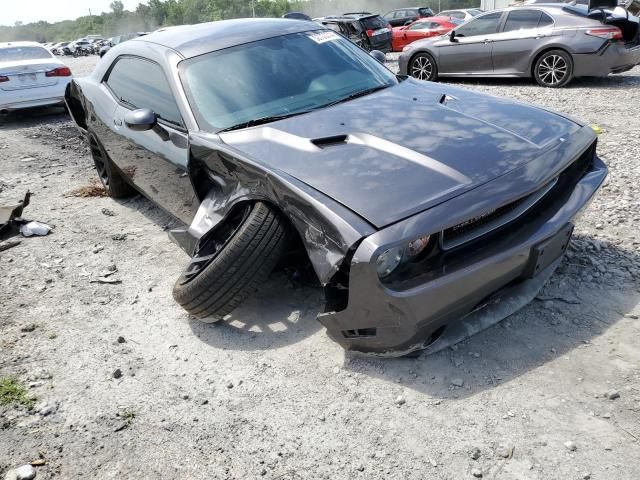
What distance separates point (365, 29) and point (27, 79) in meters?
8.32

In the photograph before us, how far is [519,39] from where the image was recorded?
8.92 meters

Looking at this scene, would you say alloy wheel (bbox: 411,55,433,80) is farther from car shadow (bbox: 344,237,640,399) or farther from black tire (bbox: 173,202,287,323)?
black tire (bbox: 173,202,287,323)

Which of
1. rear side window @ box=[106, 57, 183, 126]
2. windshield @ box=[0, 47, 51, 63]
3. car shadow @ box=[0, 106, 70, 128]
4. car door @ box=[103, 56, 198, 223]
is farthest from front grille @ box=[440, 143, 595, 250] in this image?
windshield @ box=[0, 47, 51, 63]

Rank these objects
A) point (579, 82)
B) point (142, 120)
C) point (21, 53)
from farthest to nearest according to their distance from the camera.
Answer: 1. point (21, 53)
2. point (579, 82)
3. point (142, 120)

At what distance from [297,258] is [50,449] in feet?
5.01

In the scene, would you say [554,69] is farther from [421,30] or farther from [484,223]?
[421,30]

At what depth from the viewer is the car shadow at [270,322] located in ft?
9.95

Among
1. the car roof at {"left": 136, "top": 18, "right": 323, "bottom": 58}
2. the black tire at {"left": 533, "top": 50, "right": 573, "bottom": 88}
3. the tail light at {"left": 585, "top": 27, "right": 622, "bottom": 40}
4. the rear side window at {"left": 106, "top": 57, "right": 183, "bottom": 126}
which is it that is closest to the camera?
the rear side window at {"left": 106, "top": 57, "right": 183, "bottom": 126}

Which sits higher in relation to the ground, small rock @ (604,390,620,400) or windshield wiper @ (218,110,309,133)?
windshield wiper @ (218,110,309,133)

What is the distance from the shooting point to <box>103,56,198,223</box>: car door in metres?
3.50

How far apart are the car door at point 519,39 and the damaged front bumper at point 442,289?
23.2 ft

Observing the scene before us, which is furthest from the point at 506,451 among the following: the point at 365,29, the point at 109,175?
the point at 365,29

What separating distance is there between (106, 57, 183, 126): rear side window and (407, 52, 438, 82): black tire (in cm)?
689

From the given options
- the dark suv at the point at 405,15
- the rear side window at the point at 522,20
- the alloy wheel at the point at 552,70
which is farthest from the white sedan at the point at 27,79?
the dark suv at the point at 405,15
